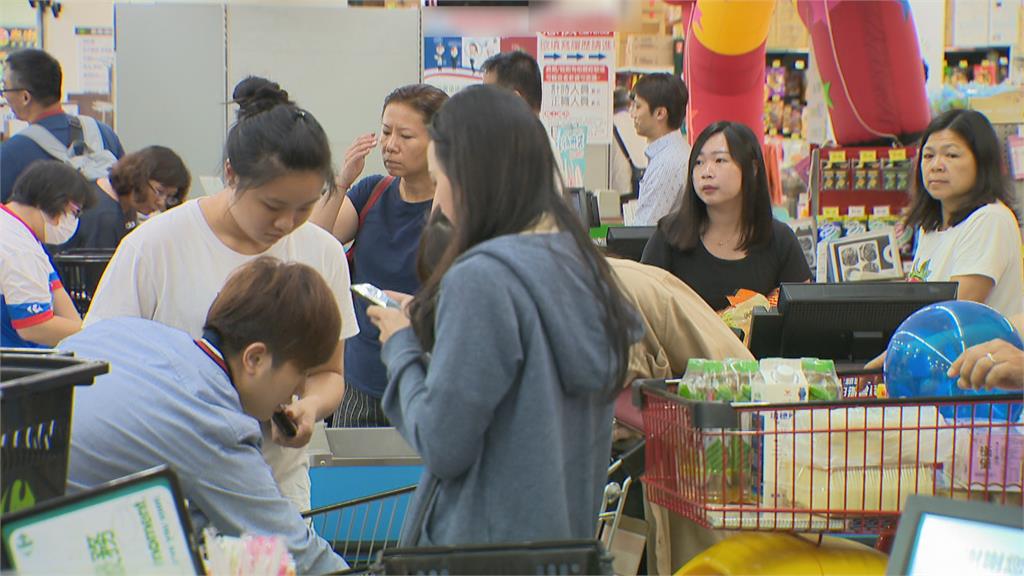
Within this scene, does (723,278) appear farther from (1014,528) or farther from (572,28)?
(572,28)

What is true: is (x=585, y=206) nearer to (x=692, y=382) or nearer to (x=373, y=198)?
(x=373, y=198)

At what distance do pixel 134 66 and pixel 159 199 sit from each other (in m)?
1.81

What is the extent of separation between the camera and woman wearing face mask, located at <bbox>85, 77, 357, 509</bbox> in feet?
7.84

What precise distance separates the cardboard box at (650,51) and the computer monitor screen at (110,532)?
9.55 m

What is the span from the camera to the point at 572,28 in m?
6.84

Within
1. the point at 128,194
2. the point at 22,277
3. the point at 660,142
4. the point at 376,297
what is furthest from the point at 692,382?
the point at 128,194

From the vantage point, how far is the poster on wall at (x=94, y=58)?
1134 centimetres

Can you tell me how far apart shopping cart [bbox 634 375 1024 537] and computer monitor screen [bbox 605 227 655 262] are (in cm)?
206

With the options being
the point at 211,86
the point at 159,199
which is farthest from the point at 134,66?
the point at 159,199

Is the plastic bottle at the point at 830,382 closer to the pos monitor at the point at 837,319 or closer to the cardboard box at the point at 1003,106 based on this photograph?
the pos monitor at the point at 837,319

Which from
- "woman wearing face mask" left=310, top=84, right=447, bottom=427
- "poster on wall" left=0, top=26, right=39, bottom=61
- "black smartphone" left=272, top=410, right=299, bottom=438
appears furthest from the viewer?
"poster on wall" left=0, top=26, right=39, bottom=61

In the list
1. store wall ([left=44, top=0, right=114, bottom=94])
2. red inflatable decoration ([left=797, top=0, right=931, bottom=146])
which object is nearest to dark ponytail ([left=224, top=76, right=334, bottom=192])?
red inflatable decoration ([left=797, top=0, right=931, bottom=146])

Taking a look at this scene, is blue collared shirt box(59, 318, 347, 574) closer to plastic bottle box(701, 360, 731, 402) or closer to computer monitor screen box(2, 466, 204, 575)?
computer monitor screen box(2, 466, 204, 575)

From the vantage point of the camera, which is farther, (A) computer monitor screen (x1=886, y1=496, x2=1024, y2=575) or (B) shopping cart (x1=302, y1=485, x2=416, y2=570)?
(B) shopping cart (x1=302, y1=485, x2=416, y2=570)
